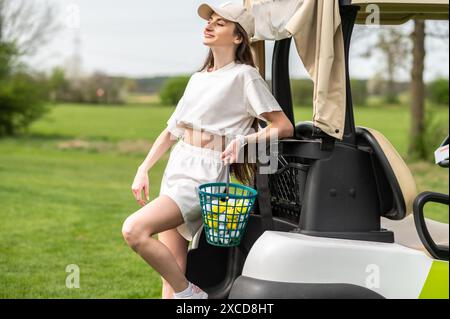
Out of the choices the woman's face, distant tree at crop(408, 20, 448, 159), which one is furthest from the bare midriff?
distant tree at crop(408, 20, 448, 159)

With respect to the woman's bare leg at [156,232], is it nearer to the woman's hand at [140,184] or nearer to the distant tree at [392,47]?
the woman's hand at [140,184]

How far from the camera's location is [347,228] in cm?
282

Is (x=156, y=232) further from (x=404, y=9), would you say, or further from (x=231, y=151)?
(x=404, y=9)

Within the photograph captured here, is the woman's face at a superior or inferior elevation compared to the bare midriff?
superior

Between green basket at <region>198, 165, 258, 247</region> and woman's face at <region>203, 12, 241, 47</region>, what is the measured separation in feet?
1.89

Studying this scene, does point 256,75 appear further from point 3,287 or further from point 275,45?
point 3,287

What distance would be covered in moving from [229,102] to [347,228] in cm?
66

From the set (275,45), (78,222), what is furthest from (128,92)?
(275,45)

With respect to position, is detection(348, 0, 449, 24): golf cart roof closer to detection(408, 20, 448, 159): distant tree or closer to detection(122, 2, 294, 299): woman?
detection(122, 2, 294, 299): woman

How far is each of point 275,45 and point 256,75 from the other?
39cm

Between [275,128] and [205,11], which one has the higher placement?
A: [205,11]

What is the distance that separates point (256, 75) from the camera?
2957 mm

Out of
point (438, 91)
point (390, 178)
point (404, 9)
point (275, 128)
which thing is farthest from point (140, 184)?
point (438, 91)

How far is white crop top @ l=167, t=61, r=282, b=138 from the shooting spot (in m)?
2.91
